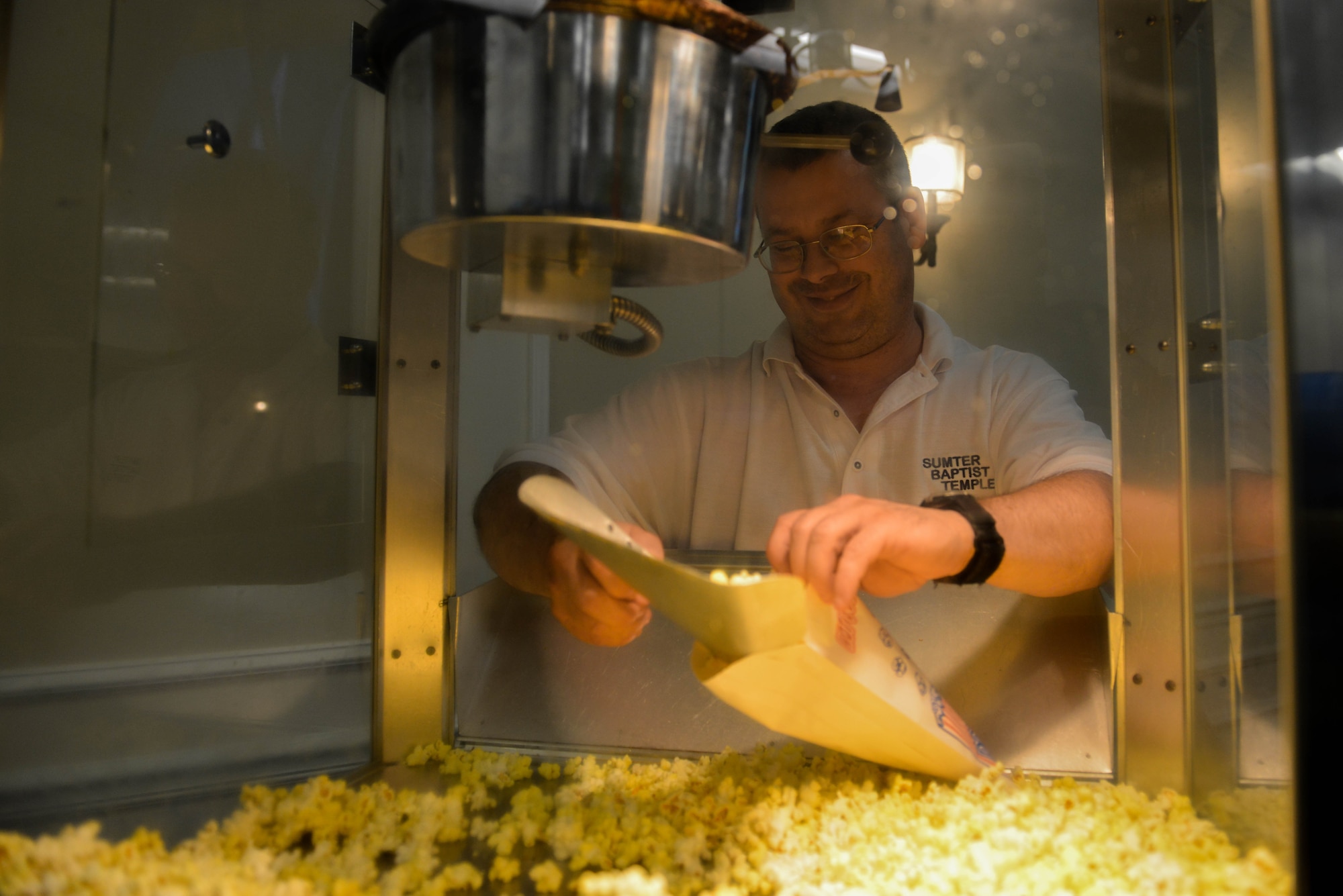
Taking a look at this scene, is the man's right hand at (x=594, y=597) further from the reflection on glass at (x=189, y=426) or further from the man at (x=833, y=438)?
the reflection on glass at (x=189, y=426)

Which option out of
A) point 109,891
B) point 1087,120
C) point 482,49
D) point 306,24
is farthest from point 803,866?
point 306,24

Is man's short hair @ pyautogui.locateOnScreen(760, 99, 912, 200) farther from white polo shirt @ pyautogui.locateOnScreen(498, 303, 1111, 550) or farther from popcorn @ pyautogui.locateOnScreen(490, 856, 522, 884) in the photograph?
popcorn @ pyautogui.locateOnScreen(490, 856, 522, 884)

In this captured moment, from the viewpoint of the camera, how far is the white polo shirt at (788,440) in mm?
894

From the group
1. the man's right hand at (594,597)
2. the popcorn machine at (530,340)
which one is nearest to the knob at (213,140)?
the popcorn machine at (530,340)

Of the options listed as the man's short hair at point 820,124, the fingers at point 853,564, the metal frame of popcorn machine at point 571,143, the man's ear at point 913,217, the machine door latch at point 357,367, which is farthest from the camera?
the machine door latch at point 357,367

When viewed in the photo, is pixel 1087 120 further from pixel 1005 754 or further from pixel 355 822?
pixel 355 822

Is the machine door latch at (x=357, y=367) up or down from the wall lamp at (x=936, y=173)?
down

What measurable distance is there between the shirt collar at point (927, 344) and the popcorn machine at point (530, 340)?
2 centimetres

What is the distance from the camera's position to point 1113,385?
78cm

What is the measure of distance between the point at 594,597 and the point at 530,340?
0.30 m

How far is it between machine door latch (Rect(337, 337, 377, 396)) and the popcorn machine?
0.03 feet

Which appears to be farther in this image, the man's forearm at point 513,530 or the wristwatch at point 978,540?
the man's forearm at point 513,530

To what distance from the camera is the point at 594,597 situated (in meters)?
0.79

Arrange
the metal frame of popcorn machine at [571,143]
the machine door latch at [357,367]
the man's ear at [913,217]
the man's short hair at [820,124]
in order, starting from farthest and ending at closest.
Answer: the machine door latch at [357,367] < the man's ear at [913,217] < the man's short hair at [820,124] < the metal frame of popcorn machine at [571,143]
